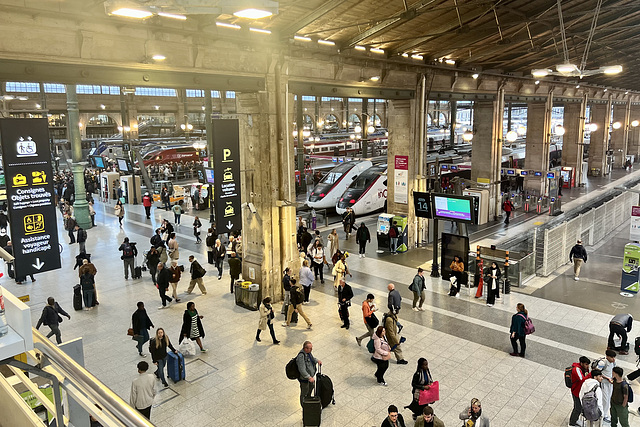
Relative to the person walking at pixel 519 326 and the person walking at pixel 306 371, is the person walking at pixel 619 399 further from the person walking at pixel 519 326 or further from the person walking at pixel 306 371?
the person walking at pixel 306 371

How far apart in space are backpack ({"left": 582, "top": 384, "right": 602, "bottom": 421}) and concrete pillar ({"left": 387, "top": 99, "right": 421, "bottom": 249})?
12132 mm

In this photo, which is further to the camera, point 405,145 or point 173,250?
point 405,145

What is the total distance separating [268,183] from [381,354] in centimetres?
627

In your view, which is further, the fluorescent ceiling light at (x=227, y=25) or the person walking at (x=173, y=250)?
the person walking at (x=173, y=250)

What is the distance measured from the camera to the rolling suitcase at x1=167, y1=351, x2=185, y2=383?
9.38 meters

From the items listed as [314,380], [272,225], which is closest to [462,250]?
[272,225]

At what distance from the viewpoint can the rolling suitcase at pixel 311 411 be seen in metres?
7.74

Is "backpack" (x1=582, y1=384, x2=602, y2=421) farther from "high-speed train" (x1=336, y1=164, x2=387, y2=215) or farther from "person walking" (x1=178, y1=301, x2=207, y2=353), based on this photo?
"high-speed train" (x1=336, y1=164, x2=387, y2=215)

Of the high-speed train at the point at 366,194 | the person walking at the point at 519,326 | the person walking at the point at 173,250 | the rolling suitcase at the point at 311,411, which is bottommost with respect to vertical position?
the rolling suitcase at the point at 311,411

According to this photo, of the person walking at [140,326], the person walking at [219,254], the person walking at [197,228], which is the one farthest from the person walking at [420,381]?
the person walking at [197,228]

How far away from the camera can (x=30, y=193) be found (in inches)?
363

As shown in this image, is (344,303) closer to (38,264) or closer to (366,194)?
(38,264)

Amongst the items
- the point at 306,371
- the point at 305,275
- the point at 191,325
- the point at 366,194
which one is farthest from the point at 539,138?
the point at 306,371

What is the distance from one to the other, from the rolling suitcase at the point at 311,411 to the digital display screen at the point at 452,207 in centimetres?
857
